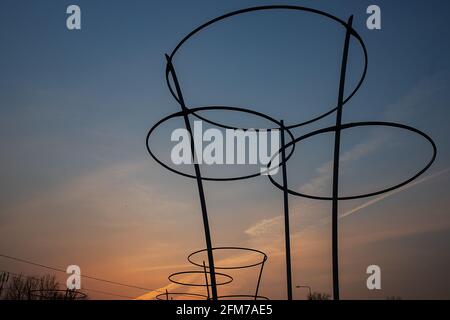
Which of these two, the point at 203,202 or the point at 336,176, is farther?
the point at 203,202

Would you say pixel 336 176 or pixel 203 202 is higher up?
pixel 336 176

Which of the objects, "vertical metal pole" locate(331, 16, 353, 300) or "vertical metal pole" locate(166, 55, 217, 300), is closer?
"vertical metal pole" locate(331, 16, 353, 300)

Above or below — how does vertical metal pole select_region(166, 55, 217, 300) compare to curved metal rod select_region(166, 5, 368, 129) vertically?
below

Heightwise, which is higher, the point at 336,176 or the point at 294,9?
the point at 294,9

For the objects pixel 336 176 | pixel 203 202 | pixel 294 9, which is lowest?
pixel 203 202

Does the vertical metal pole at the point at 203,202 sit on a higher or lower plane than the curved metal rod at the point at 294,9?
lower

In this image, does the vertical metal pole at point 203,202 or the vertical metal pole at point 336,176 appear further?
the vertical metal pole at point 203,202

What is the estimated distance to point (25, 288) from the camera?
446 ft
